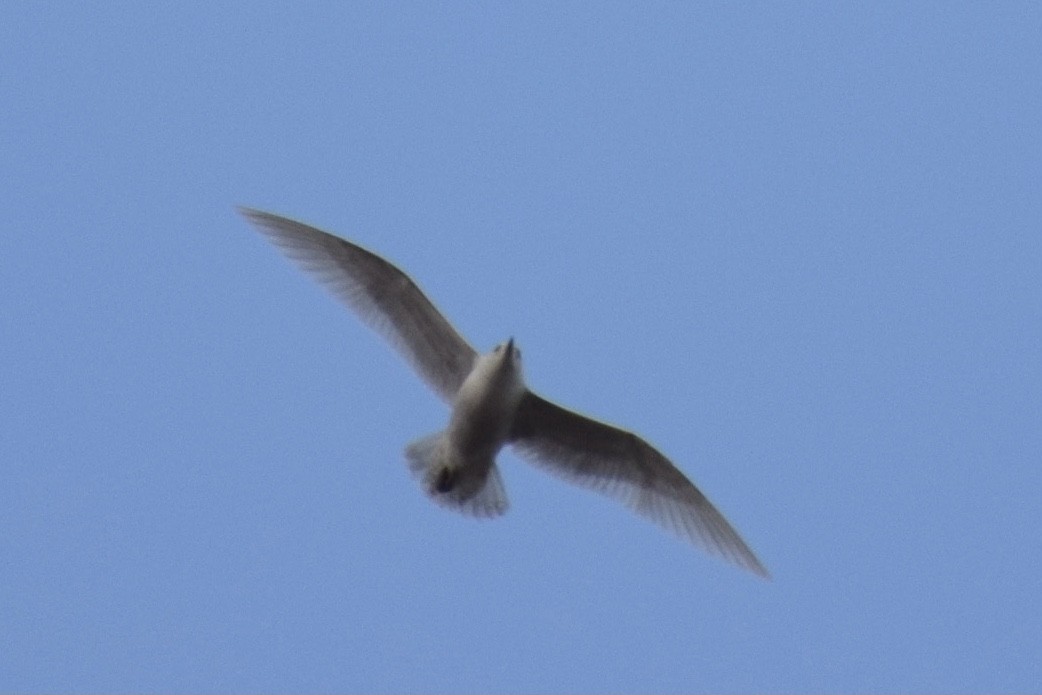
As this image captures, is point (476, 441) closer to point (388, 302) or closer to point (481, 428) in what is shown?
point (481, 428)

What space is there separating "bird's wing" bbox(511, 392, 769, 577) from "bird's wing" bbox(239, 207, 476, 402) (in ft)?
1.58

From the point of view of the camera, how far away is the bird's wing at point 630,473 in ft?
32.8

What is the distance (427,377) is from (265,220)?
119 cm

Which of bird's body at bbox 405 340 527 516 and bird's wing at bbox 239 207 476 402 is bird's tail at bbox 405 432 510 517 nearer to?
bird's body at bbox 405 340 527 516

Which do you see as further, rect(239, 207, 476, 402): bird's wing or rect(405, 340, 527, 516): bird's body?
rect(239, 207, 476, 402): bird's wing

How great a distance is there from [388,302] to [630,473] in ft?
5.16

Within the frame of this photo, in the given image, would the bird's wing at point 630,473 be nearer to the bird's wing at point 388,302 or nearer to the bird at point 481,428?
the bird at point 481,428

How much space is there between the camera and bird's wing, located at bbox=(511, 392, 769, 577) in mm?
10008

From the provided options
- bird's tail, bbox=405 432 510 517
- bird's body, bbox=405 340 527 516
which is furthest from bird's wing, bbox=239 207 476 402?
bird's tail, bbox=405 432 510 517

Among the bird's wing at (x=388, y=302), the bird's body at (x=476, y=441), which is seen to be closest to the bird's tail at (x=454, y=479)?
the bird's body at (x=476, y=441)

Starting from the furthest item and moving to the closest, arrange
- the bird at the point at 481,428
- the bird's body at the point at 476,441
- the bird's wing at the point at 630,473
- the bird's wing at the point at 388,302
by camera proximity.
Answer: the bird's wing at the point at 630,473
the bird's wing at the point at 388,302
the bird at the point at 481,428
the bird's body at the point at 476,441

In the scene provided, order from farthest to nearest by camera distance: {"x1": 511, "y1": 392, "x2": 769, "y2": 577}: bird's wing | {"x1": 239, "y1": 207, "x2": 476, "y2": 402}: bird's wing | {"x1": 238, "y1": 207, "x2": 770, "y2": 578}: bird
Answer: {"x1": 511, "y1": 392, "x2": 769, "y2": 577}: bird's wing
{"x1": 239, "y1": 207, "x2": 476, "y2": 402}: bird's wing
{"x1": 238, "y1": 207, "x2": 770, "y2": 578}: bird

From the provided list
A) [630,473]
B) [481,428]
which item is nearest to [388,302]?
[481,428]

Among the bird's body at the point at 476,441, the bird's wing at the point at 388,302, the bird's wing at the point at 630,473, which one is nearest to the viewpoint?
the bird's body at the point at 476,441
